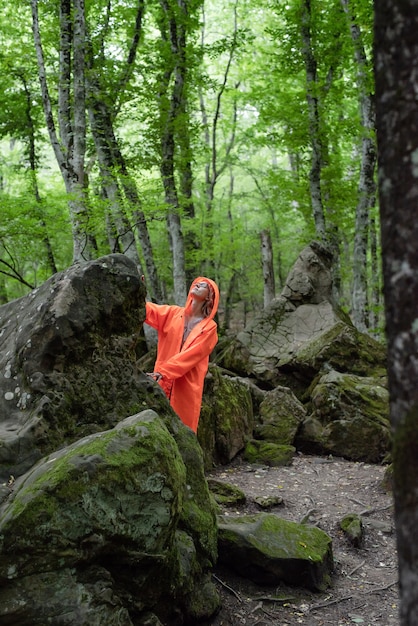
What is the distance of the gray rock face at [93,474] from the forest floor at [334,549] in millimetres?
500

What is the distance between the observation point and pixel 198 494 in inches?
177

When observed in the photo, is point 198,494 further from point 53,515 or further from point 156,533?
point 53,515

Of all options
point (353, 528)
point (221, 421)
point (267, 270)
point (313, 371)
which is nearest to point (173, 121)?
point (267, 270)

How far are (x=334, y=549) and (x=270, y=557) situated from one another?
4.33ft

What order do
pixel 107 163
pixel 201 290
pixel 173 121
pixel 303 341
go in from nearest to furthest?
pixel 201 290 < pixel 107 163 < pixel 303 341 < pixel 173 121

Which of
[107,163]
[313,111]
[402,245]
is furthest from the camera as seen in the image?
[313,111]

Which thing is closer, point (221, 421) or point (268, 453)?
point (221, 421)

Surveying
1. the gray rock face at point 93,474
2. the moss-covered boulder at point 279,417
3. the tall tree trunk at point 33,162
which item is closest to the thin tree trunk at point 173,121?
the tall tree trunk at point 33,162

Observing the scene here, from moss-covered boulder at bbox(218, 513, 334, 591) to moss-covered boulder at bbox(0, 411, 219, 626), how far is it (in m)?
0.90

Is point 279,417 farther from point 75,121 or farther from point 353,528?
point 75,121

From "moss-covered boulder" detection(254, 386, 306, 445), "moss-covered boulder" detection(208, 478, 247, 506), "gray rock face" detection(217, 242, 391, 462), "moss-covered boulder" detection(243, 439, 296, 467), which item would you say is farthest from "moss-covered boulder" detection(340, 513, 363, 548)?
"moss-covered boulder" detection(254, 386, 306, 445)

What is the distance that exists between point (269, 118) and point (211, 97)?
439 inches

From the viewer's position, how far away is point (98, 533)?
3.13m

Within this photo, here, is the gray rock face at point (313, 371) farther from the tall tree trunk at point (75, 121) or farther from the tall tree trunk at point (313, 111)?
the tall tree trunk at point (75, 121)
